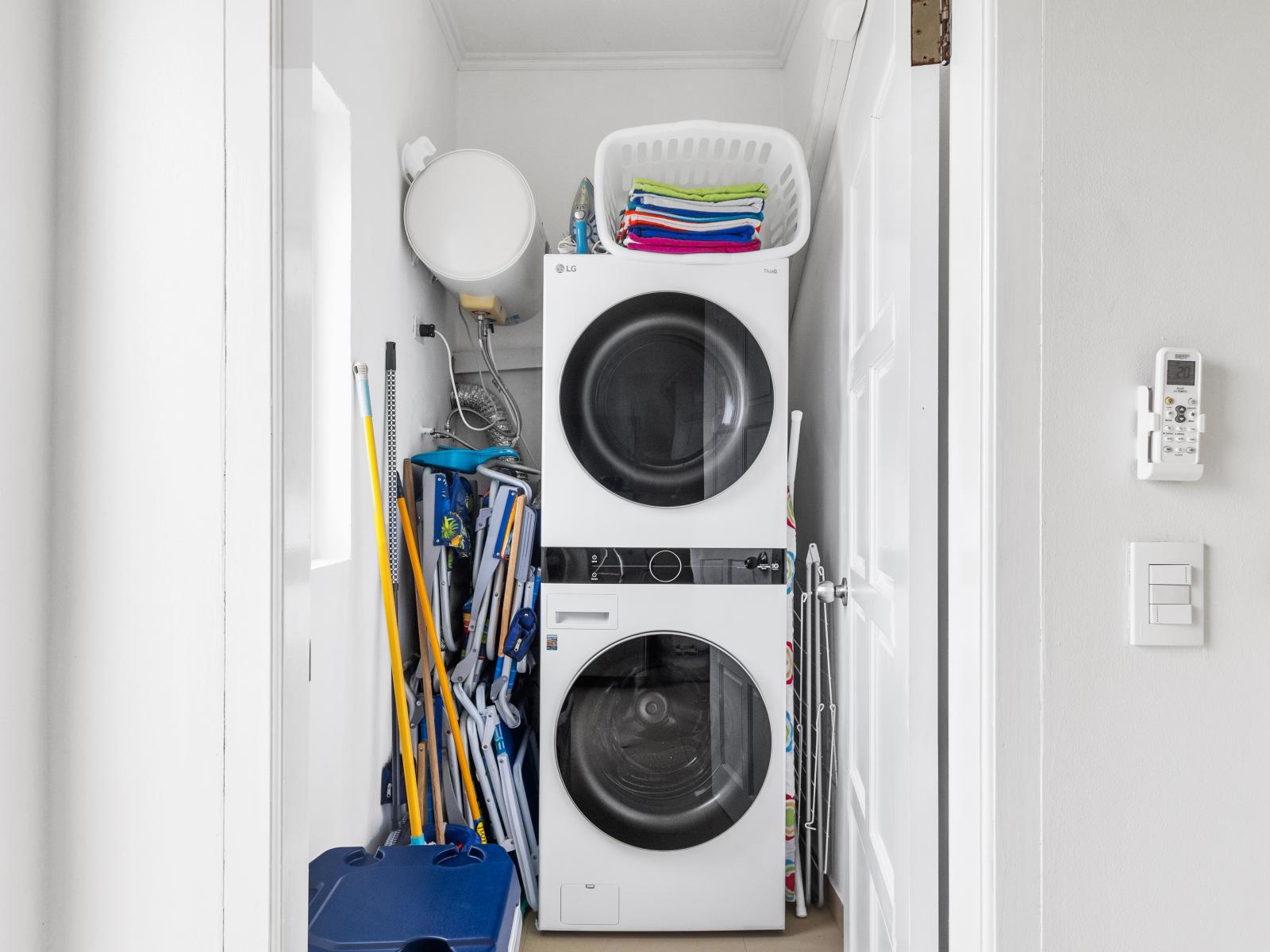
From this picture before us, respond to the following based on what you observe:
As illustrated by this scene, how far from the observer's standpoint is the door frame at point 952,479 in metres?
0.80

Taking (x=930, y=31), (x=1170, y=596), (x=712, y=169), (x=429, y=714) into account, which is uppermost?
(x=712, y=169)

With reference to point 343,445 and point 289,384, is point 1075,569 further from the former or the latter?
point 343,445

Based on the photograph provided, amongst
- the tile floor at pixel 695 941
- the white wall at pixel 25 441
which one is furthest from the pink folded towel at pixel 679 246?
the tile floor at pixel 695 941

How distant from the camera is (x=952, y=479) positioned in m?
0.88

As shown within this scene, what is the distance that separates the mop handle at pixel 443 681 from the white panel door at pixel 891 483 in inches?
38.2

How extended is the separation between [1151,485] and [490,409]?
6.83ft

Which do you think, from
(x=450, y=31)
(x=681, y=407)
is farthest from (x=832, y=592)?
(x=450, y=31)

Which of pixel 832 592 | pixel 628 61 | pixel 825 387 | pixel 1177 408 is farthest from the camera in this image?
pixel 628 61

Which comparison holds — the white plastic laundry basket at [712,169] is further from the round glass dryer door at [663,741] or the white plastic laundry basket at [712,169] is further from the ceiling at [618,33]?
the round glass dryer door at [663,741]

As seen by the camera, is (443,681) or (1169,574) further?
(443,681)

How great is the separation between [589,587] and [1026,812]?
4.41ft

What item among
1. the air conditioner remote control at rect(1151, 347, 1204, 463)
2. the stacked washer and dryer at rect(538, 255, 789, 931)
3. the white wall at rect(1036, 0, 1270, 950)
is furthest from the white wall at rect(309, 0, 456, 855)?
the air conditioner remote control at rect(1151, 347, 1204, 463)

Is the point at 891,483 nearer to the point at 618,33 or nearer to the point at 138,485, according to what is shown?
the point at 138,485

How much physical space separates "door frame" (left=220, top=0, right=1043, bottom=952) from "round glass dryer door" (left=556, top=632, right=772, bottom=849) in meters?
1.12
